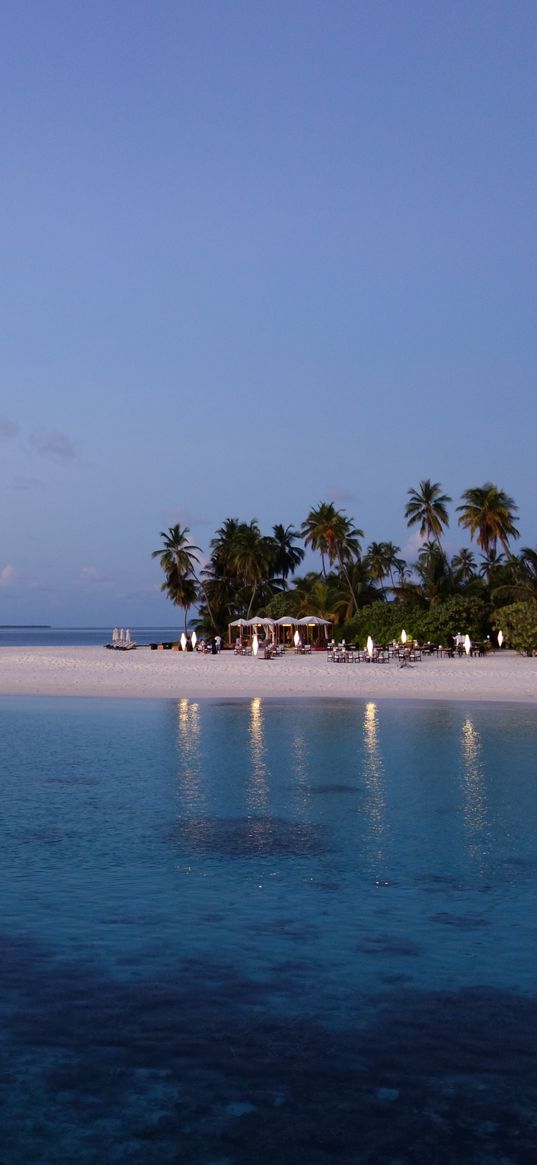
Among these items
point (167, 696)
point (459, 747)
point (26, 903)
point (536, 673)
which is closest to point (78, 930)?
point (26, 903)

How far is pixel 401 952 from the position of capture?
8445 millimetres

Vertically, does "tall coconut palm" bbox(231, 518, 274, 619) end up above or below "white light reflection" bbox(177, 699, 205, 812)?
above

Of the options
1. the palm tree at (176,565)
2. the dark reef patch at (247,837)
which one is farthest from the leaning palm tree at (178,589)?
the dark reef patch at (247,837)

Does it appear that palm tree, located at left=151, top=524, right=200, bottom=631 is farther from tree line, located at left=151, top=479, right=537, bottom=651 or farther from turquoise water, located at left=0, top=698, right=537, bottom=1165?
turquoise water, located at left=0, top=698, right=537, bottom=1165

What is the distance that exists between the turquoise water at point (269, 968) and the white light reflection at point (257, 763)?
107 millimetres

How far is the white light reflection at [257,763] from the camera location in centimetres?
1542

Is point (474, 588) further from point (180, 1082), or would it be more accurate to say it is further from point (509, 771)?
point (180, 1082)

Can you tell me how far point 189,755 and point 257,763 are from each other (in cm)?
176

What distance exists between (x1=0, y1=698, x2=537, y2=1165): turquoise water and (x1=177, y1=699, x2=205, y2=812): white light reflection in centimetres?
14

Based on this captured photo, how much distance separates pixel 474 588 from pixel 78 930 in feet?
170

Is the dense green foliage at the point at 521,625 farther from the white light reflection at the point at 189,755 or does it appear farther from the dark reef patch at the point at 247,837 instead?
the dark reef patch at the point at 247,837

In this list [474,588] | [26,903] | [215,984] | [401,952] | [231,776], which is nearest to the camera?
[215,984]

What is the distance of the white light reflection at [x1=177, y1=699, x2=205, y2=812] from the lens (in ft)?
51.3

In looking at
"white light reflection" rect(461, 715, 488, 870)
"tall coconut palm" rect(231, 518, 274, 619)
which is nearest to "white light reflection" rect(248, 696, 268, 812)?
"white light reflection" rect(461, 715, 488, 870)
